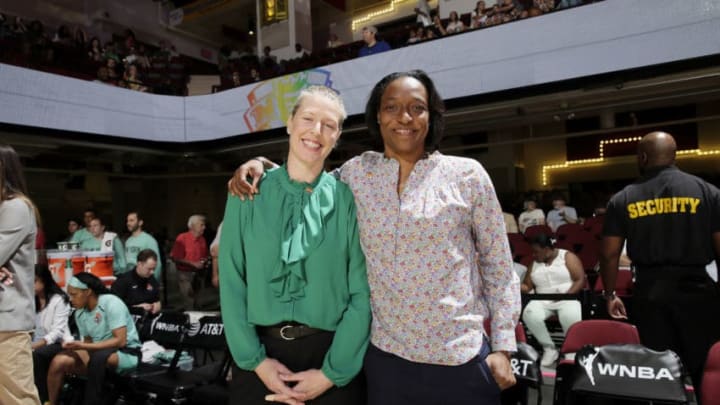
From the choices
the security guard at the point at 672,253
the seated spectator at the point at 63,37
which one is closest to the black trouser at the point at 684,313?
the security guard at the point at 672,253

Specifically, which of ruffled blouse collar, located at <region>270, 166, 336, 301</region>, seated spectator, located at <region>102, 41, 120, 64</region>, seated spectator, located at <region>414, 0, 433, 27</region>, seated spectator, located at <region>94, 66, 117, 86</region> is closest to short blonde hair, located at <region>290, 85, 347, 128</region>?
ruffled blouse collar, located at <region>270, 166, 336, 301</region>

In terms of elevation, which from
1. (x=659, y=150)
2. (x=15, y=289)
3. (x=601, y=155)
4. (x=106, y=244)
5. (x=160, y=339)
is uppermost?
(x=601, y=155)

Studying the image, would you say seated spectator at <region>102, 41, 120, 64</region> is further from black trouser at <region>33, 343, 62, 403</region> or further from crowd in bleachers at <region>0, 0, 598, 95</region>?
black trouser at <region>33, 343, 62, 403</region>

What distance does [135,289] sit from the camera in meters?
4.92

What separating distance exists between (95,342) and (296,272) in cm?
303

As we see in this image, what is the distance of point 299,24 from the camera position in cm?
1457

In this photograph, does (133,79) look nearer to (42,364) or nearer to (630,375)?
(42,364)

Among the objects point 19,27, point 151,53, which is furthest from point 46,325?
point 151,53

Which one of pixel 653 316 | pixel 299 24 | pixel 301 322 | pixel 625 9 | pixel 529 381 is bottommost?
pixel 529 381

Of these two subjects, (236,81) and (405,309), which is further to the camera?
(236,81)

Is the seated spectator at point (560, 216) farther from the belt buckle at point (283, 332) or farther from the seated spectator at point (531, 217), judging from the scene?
the belt buckle at point (283, 332)

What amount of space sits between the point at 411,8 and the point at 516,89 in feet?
25.2

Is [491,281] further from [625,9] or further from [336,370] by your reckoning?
[625,9]

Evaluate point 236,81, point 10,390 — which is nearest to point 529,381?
point 10,390
